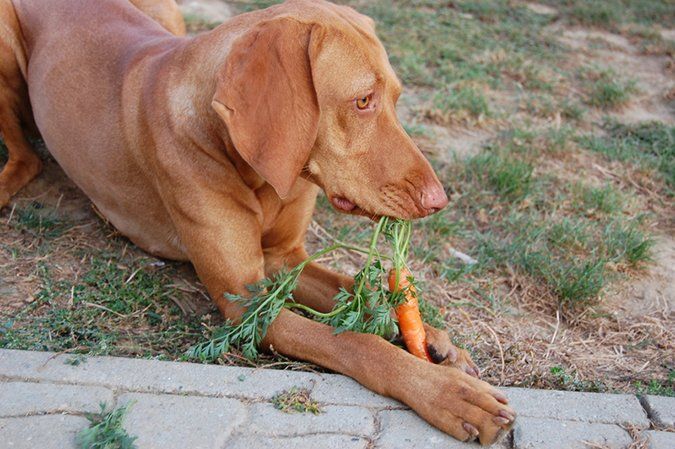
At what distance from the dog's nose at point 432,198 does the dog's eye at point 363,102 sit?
0.38 m

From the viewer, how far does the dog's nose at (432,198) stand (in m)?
3.00

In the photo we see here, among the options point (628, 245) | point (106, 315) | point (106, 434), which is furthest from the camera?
point (628, 245)

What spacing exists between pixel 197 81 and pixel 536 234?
7.04 ft

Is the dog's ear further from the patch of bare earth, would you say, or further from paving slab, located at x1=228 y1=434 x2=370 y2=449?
the patch of bare earth

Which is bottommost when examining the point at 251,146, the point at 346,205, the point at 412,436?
the point at 412,436

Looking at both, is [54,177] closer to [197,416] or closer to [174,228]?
[174,228]

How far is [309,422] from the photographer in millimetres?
2695

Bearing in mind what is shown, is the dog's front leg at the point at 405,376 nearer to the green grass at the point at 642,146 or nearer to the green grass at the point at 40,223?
the green grass at the point at 40,223

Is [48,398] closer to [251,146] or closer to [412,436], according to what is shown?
[251,146]

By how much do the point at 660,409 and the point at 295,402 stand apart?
1.31 meters

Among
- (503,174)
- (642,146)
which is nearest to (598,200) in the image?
(503,174)

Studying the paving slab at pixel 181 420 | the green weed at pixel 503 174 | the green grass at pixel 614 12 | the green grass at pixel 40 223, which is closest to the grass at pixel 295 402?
the paving slab at pixel 181 420

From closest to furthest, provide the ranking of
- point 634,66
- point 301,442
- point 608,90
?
point 301,442
point 608,90
point 634,66

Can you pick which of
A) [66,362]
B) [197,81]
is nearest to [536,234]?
[197,81]
